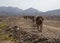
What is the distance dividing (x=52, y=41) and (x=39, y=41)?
0.96 metres

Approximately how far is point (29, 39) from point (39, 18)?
1025 centimetres

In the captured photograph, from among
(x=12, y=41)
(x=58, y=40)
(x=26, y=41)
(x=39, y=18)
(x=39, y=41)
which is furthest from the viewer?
(x=39, y=18)

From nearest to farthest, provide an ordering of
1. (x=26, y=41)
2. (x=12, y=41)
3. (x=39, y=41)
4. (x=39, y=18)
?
(x=39, y=41), (x=26, y=41), (x=12, y=41), (x=39, y=18)

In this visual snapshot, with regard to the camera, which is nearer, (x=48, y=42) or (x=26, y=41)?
(x=48, y=42)

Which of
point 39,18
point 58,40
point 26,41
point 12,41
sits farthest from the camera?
point 39,18

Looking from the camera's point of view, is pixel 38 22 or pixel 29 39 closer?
pixel 29 39

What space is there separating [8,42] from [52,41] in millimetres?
3144

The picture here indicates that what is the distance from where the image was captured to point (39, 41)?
11.3 m

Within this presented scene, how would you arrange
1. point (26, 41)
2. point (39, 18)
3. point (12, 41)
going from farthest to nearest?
point (39, 18) < point (12, 41) < point (26, 41)

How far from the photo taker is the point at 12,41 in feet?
43.9

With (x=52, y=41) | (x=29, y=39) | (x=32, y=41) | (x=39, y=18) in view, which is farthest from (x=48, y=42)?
(x=39, y=18)

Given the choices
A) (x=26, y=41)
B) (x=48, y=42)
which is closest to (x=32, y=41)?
(x=26, y=41)

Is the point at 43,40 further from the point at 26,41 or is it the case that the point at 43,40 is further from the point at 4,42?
the point at 4,42

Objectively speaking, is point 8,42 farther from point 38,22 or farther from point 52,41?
point 38,22
